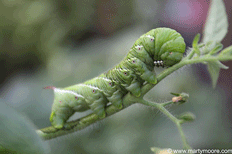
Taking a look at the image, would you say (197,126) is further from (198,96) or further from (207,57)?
(207,57)

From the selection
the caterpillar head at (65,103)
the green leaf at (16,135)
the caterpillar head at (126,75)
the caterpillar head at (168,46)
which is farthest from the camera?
the caterpillar head at (65,103)

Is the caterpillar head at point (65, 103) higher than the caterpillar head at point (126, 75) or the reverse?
the reverse

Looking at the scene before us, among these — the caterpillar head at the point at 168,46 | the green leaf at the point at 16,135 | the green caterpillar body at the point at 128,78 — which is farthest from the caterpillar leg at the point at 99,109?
the green leaf at the point at 16,135

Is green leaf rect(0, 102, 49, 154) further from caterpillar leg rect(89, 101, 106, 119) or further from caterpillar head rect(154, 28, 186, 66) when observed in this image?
caterpillar head rect(154, 28, 186, 66)

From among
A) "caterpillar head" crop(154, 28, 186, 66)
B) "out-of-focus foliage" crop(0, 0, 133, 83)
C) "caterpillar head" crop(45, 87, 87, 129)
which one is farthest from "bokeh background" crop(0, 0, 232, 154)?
"caterpillar head" crop(154, 28, 186, 66)

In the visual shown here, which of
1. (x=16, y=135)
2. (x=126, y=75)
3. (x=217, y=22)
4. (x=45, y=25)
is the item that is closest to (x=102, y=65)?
(x=126, y=75)

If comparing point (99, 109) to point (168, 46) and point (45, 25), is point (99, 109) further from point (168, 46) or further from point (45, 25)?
point (45, 25)

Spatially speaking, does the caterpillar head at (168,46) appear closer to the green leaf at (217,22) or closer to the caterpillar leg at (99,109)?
the green leaf at (217,22)
